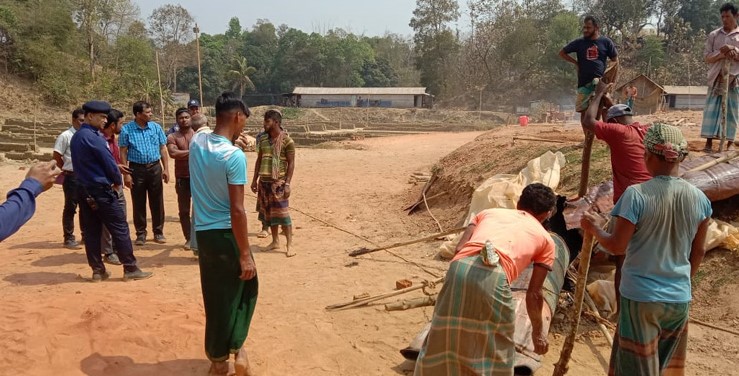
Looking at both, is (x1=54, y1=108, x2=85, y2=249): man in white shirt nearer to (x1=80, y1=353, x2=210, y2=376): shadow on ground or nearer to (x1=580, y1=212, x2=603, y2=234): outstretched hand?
(x1=80, y1=353, x2=210, y2=376): shadow on ground

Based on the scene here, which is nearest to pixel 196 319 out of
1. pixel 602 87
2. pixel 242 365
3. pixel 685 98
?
pixel 242 365

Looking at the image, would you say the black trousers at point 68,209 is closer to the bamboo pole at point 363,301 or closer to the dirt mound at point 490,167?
the bamboo pole at point 363,301

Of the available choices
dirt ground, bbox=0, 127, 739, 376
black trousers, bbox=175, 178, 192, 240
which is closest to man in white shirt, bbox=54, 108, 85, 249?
dirt ground, bbox=0, 127, 739, 376

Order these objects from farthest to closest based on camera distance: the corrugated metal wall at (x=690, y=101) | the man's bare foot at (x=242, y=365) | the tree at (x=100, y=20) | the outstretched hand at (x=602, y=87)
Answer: the tree at (x=100, y=20) < the corrugated metal wall at (x=690, y=101) < the outstretched hand at (x=602, y=87) < the man's bare foot at (x=242, y=365)

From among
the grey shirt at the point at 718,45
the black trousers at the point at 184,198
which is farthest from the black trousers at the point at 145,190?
the grey shirt at the point at 718,45

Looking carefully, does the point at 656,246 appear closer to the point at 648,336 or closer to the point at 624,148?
the point at 648,336

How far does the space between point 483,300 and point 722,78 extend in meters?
5.77

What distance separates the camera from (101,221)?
5.49 m

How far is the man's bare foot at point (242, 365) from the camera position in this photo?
3508 millimetres

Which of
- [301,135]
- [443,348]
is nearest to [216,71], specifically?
[301,135]

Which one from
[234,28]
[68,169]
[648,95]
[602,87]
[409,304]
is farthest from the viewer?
[234,28]

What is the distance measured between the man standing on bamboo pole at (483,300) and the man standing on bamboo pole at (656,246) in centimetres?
41

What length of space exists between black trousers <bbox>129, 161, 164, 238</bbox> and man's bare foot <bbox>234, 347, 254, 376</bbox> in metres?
4.01

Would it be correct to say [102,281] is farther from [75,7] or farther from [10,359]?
[75,7]
